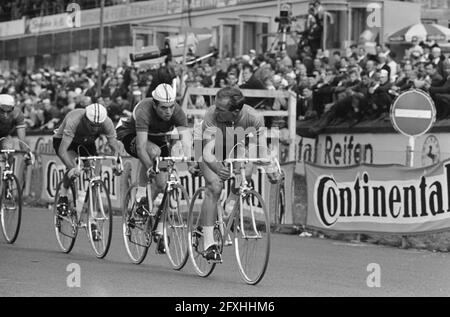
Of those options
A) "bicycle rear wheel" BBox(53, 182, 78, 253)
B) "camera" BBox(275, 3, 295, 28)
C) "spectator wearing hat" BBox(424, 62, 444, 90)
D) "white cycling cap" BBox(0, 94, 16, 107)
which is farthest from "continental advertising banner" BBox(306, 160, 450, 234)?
"camera" BBox(275, 3, 295, 28)

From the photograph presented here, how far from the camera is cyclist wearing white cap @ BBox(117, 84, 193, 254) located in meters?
13.0

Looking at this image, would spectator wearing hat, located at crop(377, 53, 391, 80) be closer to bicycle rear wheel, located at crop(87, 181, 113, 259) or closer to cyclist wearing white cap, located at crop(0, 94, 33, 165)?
cyclist wearing white cap, located at crop(0, 94, 33, 165)

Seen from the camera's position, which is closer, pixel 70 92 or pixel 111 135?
pixel 111 135

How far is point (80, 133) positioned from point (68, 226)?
1127 millimetres

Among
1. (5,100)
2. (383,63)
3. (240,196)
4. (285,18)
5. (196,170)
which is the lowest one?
(240,196)

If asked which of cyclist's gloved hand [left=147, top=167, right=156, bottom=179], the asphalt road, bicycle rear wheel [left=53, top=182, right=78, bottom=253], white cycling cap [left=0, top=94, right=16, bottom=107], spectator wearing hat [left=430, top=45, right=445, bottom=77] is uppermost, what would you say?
spectator wearing hat [left=430, top=45, right=445, bottom=77]

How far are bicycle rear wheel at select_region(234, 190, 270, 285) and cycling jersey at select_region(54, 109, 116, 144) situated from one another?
3151mm

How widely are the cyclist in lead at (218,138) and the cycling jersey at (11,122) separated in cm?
456

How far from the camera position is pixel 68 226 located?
14.6m

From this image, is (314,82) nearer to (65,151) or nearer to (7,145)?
(7,145)

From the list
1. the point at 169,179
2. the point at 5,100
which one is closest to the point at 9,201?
the point at 5,100

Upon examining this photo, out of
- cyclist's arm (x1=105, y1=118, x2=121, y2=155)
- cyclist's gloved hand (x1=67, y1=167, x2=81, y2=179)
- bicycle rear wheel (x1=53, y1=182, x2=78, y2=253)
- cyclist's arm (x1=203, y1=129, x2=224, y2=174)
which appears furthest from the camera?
bicycle rear wheel (x1=53, y1=182, x2=78, y2=253)

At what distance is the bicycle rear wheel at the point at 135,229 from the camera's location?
1338 centimetres
